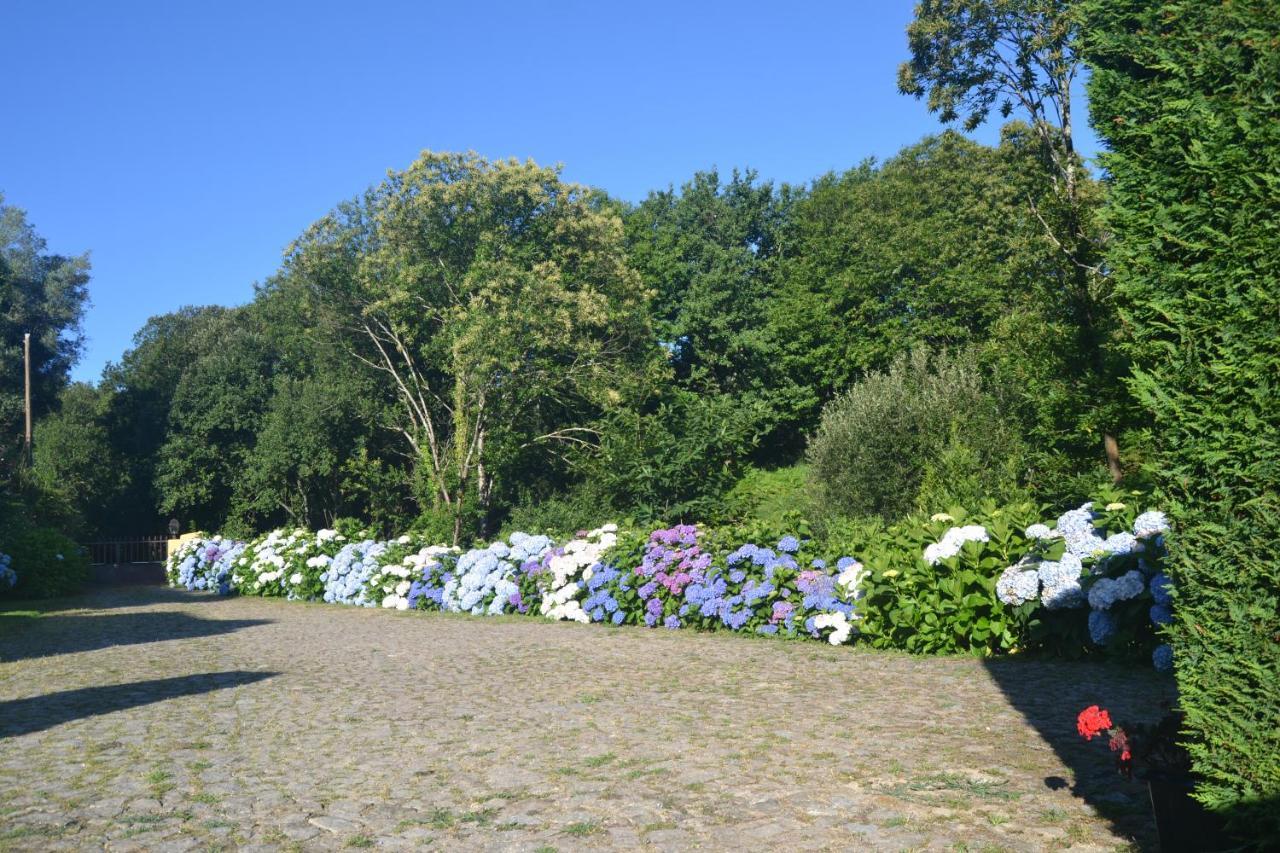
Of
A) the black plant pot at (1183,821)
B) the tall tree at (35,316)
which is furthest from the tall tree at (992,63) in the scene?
the tall tree at (35,316)

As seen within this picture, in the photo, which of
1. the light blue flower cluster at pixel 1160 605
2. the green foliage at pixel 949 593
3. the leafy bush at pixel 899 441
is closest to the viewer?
the light blue flower cluster at pixel 1160 605

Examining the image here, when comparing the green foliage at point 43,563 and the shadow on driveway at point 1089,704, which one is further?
the green foliage at point 43,563

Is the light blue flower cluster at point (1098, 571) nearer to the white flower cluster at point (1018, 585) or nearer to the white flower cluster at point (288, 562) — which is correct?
the white flower cluster at point (1018, 585)

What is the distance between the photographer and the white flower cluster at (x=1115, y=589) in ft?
24.3

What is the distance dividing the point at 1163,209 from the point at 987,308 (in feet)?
92.0

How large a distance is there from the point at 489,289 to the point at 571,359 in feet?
13.8

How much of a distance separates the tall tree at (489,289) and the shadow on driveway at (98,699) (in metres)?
18.5

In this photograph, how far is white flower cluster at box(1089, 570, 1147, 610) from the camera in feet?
24.3

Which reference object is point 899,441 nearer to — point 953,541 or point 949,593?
point 953,541

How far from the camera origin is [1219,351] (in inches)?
139

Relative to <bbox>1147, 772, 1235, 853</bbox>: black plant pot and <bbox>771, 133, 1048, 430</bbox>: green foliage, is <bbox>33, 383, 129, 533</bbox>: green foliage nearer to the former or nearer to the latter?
<bbox>771, 133, 1048, 430</bbox>: green foliage

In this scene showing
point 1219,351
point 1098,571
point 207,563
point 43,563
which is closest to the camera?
point 1219,351

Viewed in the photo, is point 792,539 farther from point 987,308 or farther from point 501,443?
point 987,308

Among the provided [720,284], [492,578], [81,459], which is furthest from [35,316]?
[492,578]
